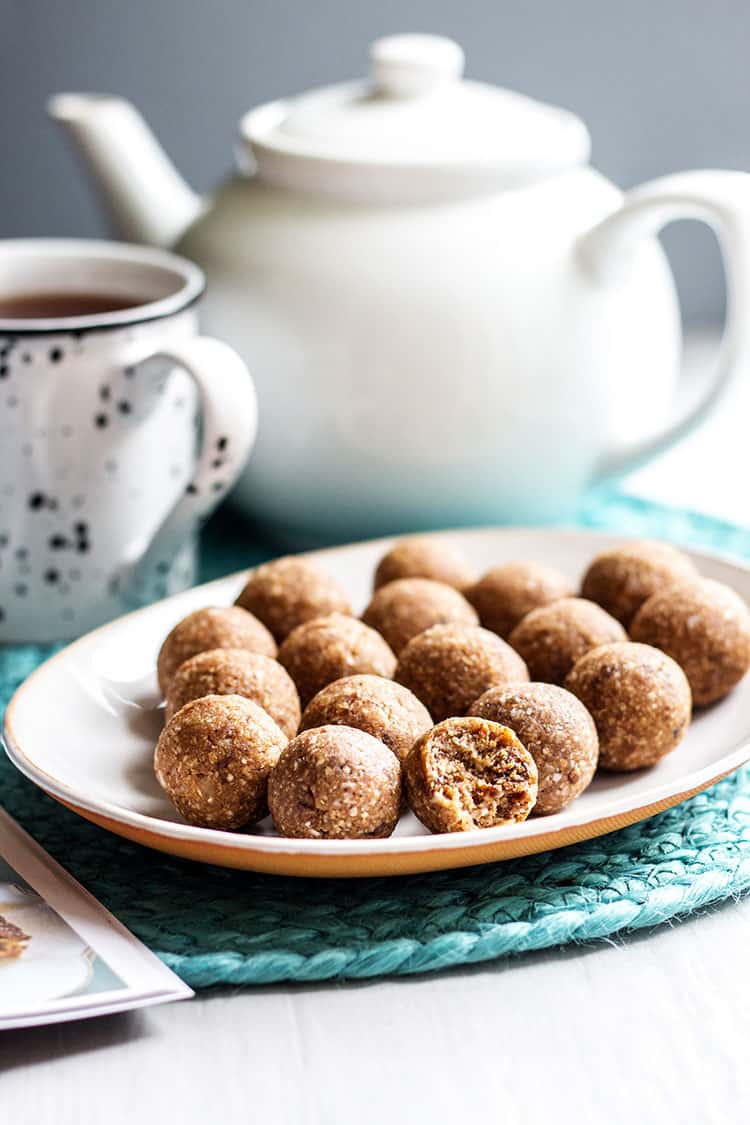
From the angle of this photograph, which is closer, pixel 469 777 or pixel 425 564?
pixel 469 777

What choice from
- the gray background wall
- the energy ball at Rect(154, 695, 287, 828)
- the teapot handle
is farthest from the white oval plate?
the gray background wall

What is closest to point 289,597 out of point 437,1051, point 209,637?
point 209,637

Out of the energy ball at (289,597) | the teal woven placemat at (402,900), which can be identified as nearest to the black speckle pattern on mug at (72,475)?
the energy ball at (289,597)

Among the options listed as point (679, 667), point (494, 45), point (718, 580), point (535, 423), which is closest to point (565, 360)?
point (535, 423)

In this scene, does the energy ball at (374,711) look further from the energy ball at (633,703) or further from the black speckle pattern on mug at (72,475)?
the black speckle pattern on mug at (72,475)

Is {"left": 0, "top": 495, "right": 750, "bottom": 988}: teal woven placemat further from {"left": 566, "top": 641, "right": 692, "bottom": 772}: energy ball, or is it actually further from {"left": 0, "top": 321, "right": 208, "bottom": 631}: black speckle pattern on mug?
{"left": 0, "top": 321, "right": 208, "bottom": 631}: black speckle pattern on mug

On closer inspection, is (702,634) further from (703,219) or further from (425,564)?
(703,219)
